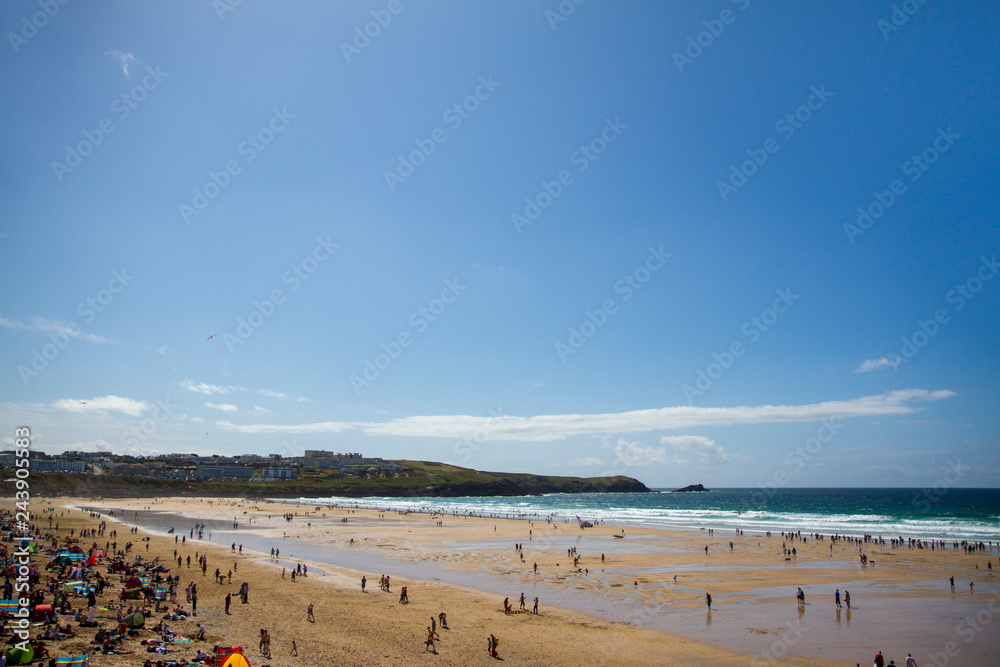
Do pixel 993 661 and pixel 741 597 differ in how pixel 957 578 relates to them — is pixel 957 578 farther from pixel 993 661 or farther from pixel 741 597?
pixel 993 661

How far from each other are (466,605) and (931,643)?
20613 millimetres

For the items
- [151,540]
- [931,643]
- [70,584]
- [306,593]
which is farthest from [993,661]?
[151,540]

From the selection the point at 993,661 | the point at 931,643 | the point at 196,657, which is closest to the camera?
the point at 196,657

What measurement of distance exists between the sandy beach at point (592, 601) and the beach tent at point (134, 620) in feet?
4.52

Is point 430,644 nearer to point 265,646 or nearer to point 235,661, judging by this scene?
point 265,646

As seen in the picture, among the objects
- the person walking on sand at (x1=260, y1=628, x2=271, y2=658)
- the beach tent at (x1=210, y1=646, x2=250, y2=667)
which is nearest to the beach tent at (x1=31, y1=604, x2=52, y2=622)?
the beach tent at (x1=210, y1=646, x2=250, y2=667)

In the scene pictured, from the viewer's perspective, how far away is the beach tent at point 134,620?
20.7m

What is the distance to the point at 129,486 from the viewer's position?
446 ft
